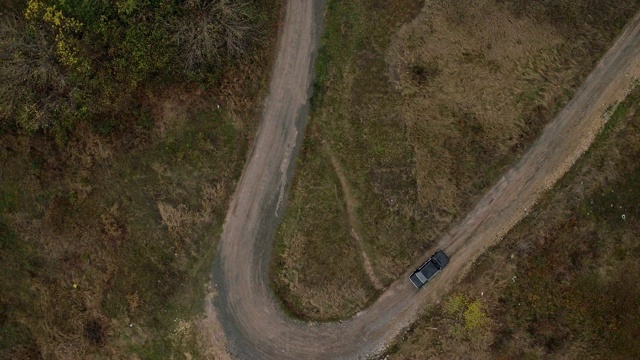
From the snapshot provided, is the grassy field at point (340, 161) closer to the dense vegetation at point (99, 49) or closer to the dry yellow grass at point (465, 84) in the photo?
the dry yellow grass at point (465, 84)

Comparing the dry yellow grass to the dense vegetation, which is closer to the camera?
the dense vegetation

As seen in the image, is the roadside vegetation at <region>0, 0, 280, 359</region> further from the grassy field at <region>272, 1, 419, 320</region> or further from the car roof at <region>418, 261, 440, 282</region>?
the car roof at <region>418, 261, 440, 282</region>

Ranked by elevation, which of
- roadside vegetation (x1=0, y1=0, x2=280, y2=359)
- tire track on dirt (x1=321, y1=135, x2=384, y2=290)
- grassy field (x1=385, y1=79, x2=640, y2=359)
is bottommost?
grassy field (x1=385, y1=79, x2=640, y2=359)

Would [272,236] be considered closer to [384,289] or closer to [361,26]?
[384,289]

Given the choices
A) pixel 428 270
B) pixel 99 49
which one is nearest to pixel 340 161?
pixel 428 270

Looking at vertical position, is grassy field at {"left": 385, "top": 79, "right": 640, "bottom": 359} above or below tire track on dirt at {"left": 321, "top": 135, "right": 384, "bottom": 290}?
below

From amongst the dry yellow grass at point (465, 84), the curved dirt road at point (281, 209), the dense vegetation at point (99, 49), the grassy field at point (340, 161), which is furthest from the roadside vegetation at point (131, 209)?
the dry yellow grass at point (465, 84)

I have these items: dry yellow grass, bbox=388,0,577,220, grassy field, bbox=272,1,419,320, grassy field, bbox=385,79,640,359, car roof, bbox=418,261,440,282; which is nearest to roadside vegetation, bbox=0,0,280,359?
grassy field, bbox=272,1,419,320

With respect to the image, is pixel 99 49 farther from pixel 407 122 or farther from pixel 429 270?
pixel 429 270
